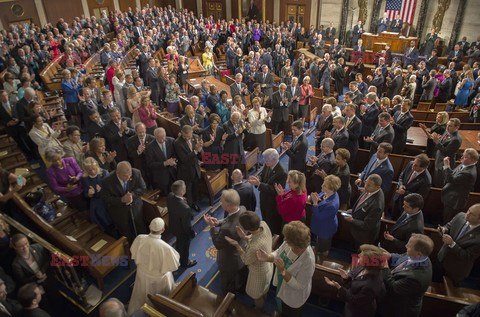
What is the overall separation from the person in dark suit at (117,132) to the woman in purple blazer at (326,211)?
3.34 metres

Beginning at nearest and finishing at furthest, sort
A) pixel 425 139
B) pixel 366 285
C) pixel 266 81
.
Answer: pixel 366 285
pixel 425 139
pixel 266 81

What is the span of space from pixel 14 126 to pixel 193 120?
3730 millimetres

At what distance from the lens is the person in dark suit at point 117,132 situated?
5.49 metres

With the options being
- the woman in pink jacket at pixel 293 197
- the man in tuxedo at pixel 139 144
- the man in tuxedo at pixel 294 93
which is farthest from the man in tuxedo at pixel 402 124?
the man in tuxedo at pixel 139 144

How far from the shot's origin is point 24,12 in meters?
15.8

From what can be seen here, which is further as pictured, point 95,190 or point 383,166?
point 383,166

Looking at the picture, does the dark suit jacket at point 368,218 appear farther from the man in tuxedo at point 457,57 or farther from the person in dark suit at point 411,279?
the man in tuxedo at point 457,57

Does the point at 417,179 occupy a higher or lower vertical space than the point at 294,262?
lower

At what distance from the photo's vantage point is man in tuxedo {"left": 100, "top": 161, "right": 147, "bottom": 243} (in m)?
4.07

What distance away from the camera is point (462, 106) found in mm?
9281

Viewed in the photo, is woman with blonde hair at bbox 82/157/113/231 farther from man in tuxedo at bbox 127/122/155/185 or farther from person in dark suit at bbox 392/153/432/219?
person in dark suit at bbox 392/153/432/219

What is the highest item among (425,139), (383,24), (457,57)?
(383,24)

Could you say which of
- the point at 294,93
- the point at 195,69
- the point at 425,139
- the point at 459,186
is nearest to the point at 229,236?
the point at 459,186

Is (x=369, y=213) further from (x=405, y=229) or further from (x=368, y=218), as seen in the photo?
Result: (x=405, y=229)
